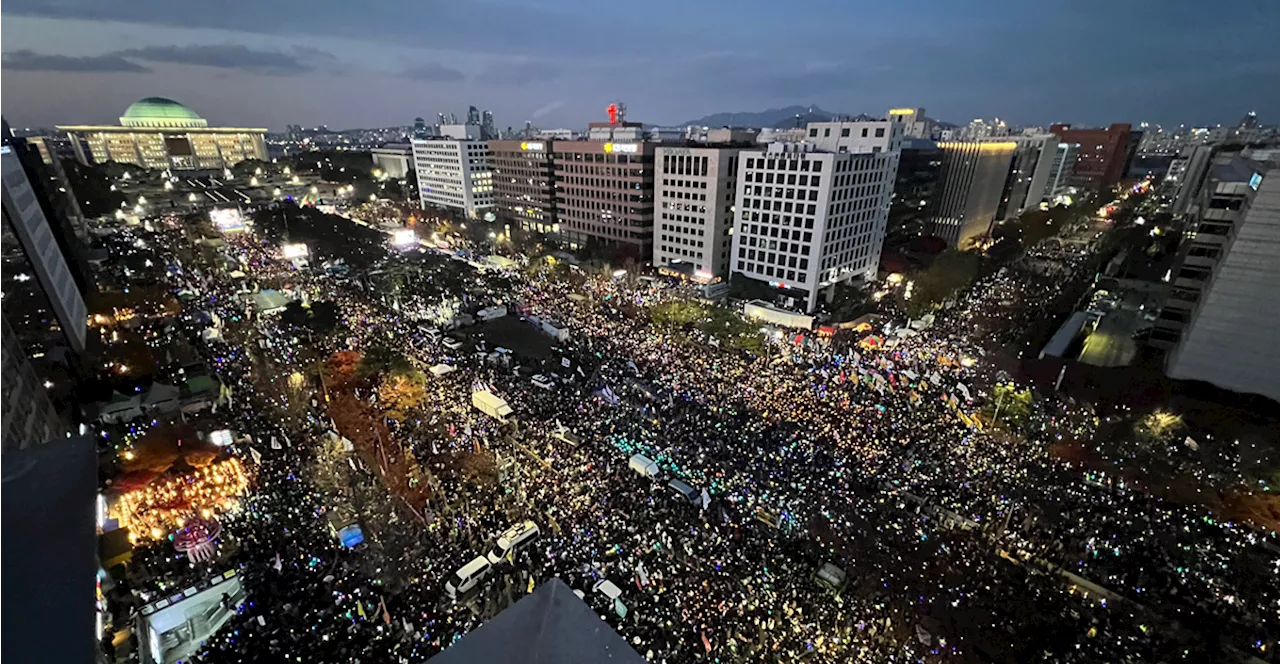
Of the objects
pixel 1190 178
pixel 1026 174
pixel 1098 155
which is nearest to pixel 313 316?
pixel 1026 174

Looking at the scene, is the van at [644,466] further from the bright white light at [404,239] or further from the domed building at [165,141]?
the domed building at [165,141]

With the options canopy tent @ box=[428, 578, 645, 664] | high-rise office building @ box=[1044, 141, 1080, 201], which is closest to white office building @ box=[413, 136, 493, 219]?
canopy tent @ box=[428, 578, 645, 664]

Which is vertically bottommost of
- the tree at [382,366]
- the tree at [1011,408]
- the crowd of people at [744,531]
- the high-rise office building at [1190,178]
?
the crowd of people at [744,531]

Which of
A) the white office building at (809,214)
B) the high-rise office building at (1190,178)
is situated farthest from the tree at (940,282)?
the high-rise office building at (1190,178)

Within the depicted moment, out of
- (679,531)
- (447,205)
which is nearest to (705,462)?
(679,531)

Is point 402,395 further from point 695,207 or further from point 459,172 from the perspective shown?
point 459,172

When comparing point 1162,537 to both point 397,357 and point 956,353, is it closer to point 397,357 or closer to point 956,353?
point 956,353

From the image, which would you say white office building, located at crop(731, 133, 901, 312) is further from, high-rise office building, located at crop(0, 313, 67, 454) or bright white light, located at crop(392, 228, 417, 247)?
high-rise office building, located at crop(0, 313, 67, 454)
